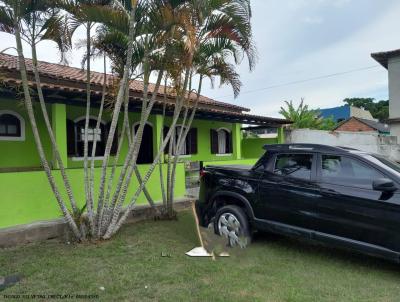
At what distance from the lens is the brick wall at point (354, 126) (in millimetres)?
33250

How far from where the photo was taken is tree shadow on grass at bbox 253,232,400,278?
480 centimetres

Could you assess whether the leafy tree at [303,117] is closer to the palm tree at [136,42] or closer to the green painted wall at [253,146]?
the green painted wall at [253,146]

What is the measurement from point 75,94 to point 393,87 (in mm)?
14787

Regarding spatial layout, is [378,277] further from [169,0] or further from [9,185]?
[9,185]

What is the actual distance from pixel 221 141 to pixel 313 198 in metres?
11.3

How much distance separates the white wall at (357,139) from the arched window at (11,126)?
1180cm

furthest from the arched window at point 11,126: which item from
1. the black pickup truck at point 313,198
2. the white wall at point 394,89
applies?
the white wall at point 394,89

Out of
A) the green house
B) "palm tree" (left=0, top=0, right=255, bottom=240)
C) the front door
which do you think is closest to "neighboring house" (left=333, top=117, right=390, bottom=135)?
the green house

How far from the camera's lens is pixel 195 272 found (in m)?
4.57

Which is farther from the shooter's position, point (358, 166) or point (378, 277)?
point (358, 166)

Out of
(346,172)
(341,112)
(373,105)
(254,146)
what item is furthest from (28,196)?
(373,105)

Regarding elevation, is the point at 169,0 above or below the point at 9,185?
above

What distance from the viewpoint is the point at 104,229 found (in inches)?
240

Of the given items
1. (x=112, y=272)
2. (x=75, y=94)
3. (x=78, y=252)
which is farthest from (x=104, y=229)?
(x=75, y=94)
